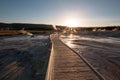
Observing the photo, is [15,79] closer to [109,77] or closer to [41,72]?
[41,72]

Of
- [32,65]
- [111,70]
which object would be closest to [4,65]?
[32,65]

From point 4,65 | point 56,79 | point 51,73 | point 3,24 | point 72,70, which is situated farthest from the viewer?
point 3,24

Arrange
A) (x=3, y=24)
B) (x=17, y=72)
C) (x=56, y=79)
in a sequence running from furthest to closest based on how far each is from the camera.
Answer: (x=3, y=24)
(x=17, y=72)
(x=56, y=79)

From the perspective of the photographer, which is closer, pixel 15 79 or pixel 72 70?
pixel 15 79

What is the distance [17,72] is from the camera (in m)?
9.72

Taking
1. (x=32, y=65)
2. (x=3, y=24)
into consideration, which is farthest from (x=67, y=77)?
(x=3, y=24)

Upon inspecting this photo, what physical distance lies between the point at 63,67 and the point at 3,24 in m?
161

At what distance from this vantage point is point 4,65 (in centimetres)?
1127

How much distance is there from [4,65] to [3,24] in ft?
520

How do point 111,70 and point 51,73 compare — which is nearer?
point 51,73

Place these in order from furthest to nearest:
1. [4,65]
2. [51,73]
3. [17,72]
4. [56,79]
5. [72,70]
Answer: [4,65], [17,72], [72,70], [51,73], [56,79]

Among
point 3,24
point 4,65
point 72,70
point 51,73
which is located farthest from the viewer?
point 3,24

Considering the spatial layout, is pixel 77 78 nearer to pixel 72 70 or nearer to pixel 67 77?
pixel 67 77

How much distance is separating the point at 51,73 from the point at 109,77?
8.87 ft
